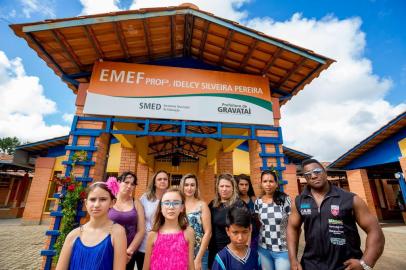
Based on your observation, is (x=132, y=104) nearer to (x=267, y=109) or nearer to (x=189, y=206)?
(x=189, y=206)

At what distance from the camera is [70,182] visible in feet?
11.6

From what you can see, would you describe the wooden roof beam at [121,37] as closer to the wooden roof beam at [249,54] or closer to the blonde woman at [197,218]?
the wooden roof beam at [249,54]

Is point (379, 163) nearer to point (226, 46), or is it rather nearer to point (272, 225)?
point (226, 46)

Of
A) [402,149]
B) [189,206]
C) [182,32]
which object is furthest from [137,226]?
[402,149]

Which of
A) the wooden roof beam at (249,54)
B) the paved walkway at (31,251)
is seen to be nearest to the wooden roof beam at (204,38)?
the wooden roof beam at (249,54)

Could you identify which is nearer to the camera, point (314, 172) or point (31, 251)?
point (314, 172)

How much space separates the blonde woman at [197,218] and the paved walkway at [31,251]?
4119 millimetres

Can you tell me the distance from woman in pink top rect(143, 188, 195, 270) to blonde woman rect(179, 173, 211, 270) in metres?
0.29

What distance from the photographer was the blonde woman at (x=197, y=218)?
235cm

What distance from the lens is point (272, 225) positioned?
250cm

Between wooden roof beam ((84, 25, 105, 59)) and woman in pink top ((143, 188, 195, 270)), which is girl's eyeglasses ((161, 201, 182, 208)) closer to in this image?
woman in pink top ((143, 188, 195, 270))

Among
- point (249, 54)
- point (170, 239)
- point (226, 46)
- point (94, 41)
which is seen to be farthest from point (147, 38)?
point (170, 239)

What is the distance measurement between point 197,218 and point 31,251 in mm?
5943

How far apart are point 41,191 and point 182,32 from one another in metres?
11.1
